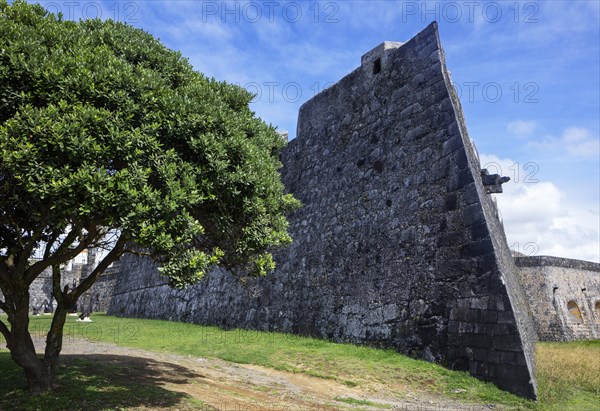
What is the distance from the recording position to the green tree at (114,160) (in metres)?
5.38

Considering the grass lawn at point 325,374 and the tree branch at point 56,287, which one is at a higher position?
the tree branch at point 56,287

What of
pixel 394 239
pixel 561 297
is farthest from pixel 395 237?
pixel 561 297

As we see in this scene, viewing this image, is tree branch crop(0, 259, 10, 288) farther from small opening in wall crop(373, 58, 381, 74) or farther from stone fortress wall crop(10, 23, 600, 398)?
small opening in wall crop(373, 58, 381, 74)

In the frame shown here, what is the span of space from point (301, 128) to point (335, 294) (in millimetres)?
6988

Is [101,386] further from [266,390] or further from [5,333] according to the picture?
[266,390]

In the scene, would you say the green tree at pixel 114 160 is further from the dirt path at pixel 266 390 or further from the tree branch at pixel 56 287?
the dirt path at pixel 266 390

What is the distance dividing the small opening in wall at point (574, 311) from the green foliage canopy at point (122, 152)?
21.7m

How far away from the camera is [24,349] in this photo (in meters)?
6.62

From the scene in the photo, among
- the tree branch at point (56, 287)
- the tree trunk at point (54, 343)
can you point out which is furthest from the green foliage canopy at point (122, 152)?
the tree trunk at point (54, 343)

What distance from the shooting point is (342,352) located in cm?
1088

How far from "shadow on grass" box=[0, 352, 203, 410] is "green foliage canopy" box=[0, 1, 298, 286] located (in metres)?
2.06

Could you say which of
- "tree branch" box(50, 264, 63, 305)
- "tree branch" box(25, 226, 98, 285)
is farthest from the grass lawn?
"tree branch" box(25, 226, 98, 285)

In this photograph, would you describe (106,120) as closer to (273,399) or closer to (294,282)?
(273,399)

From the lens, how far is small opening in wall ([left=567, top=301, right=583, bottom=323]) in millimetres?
23062
